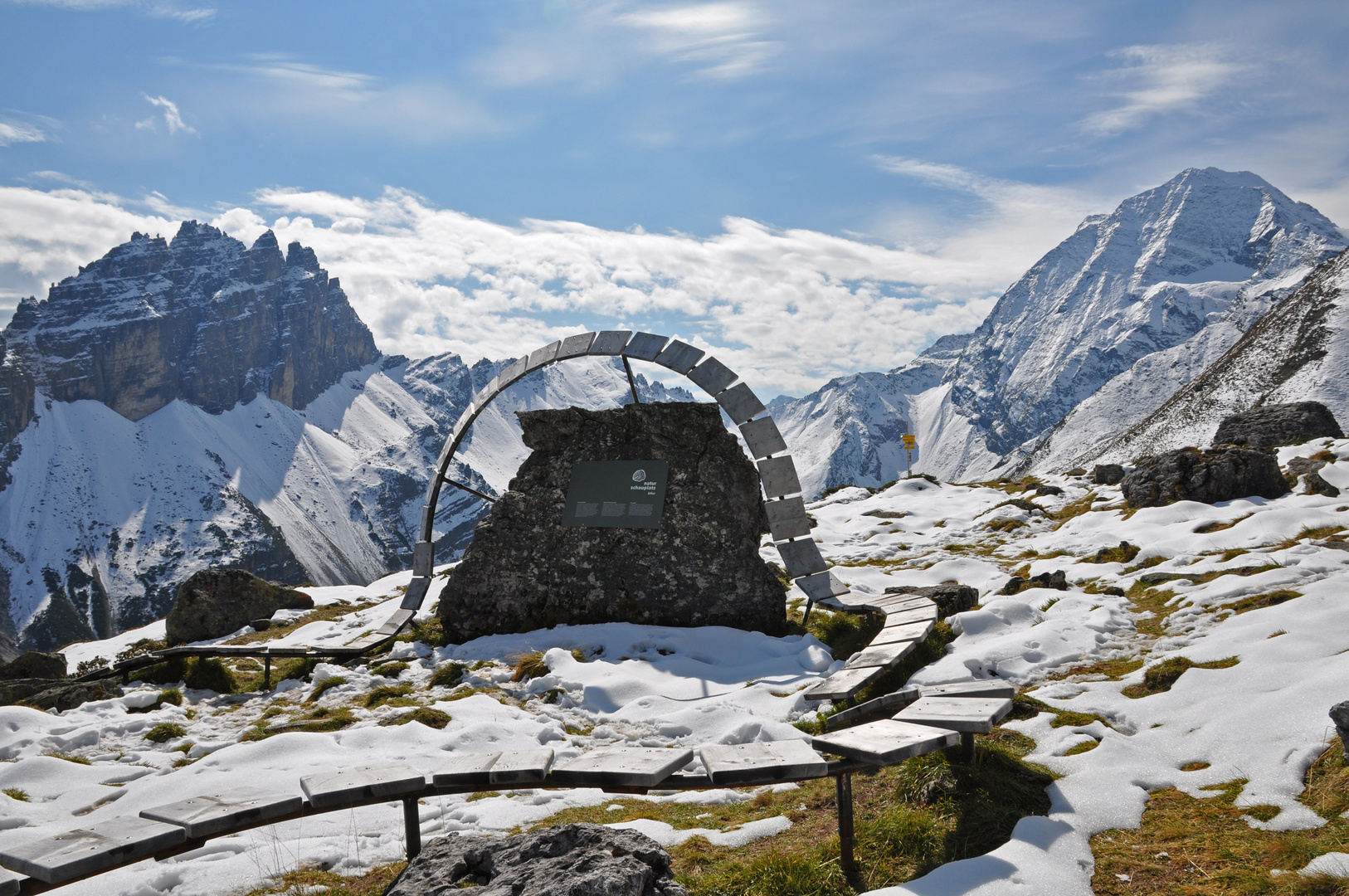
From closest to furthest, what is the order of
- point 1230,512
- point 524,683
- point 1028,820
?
point 1028,820 < point 524,683 < point 1230,512

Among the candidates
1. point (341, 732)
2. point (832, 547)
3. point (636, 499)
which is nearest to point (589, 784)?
point (341, 732)

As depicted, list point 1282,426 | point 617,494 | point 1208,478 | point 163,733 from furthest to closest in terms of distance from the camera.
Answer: point 1282,426 < point 1208,478 < point 617,494 < point 163,733

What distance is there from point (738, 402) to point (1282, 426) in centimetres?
2476

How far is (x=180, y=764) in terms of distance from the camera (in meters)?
7.89

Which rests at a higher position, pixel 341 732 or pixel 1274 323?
pixel 1274 323

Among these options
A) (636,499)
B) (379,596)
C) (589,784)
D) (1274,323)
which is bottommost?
(379,596)

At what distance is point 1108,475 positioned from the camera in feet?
98.1

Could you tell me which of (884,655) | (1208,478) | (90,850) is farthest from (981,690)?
(1208,478)

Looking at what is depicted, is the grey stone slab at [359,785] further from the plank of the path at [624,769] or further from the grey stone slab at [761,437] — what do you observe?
the grey stone slab at [761,437]

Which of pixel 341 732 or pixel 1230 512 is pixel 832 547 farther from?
pixel 341 732

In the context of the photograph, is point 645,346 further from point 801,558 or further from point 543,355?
point 801,558

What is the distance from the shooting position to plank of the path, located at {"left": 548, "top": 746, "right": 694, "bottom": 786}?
4.11 meters

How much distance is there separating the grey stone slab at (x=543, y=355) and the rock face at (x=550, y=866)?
11.9 meters

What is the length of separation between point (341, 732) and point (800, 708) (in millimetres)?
5146
